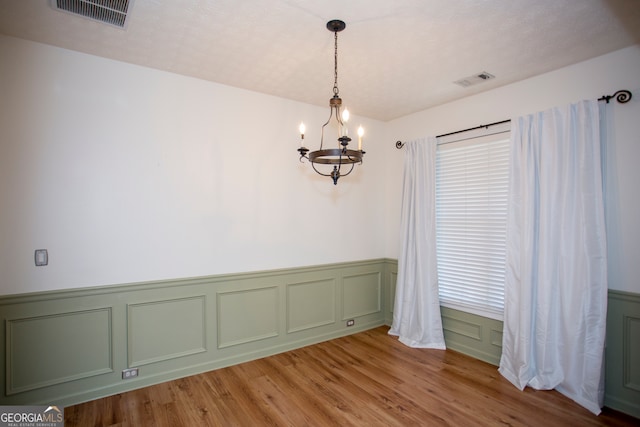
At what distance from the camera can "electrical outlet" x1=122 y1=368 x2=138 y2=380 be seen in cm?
298

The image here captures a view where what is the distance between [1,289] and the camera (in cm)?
254

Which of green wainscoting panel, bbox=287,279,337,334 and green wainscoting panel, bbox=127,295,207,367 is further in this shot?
green wainscoting panel, bbox=287,279,337,334

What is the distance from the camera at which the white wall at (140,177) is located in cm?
262

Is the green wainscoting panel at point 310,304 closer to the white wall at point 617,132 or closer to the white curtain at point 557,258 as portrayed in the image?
the white curtain at point 557,258

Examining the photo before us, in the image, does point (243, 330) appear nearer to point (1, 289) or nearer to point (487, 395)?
point (1, 289)

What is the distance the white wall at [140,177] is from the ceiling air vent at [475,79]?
138cm

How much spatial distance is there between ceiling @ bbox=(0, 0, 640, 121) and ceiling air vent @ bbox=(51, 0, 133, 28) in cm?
6

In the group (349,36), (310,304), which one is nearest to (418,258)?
(310,304)

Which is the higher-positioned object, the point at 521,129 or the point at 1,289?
the point at 521,129

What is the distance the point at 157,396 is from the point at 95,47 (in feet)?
9.81

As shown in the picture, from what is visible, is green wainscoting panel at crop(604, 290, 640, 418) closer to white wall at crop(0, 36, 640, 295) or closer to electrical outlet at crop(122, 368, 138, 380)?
white wall at crop(0, 36, 640, 295)

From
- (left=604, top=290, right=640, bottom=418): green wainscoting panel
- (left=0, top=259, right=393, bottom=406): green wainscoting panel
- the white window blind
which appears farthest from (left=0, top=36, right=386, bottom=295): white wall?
(left=604, top=290, right=640, bottom=418): green wainscoting panel

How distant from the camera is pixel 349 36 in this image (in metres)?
2.51

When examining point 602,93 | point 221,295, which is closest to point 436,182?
point 602,93
